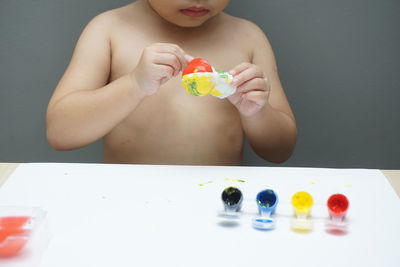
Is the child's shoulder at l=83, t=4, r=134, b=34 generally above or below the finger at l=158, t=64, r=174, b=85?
above

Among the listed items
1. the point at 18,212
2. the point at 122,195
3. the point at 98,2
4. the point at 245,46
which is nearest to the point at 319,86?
the point at 245,46

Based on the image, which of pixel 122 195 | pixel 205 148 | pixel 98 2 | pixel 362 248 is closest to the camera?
pixel 362 248

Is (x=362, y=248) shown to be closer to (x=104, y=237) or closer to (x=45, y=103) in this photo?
(x=104, y=237)

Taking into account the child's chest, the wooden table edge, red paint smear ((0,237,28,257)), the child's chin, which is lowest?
red paint smear ((0,237,28,257))

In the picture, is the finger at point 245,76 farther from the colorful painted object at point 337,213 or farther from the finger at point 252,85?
the colorful painted object at point 337,213

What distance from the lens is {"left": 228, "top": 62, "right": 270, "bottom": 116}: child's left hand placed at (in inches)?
27.8

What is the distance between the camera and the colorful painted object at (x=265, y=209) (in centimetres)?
51

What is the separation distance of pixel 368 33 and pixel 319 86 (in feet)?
0.47

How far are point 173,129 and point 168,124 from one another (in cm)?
1

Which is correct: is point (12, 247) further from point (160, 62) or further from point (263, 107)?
point (263, 107)

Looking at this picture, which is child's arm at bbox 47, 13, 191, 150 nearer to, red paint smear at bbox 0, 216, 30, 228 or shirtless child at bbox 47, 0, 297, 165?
shirtless child at bbox 47, 0, 297, 165

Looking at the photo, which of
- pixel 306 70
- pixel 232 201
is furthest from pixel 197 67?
pixel 306 70

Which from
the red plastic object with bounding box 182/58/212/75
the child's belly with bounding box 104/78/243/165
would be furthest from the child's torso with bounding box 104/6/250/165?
the red plastic object with bounding box 182/58/212/75

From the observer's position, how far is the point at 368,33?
3.46 ft
